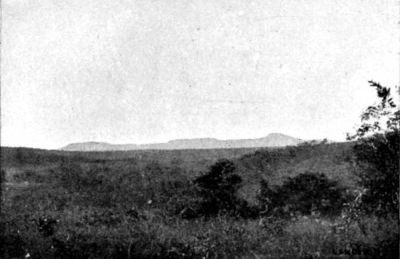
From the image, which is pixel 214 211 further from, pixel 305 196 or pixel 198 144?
pixel 198 144

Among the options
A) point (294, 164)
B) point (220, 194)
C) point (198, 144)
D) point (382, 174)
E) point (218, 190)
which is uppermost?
point (198, 144)

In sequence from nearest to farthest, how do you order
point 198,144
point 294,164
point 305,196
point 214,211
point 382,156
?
1. point 382,156
2. point 214,211
3. point 305,196
4. point 294,164
5. point 198,144

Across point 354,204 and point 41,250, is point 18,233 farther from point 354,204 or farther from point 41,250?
point 354,204

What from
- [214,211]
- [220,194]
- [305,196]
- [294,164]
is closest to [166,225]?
[214,211]

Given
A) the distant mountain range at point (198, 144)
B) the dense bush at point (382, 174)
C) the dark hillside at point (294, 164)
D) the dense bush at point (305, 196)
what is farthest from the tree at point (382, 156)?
the distant mountain range at point (198, 144)

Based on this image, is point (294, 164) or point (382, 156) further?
point (294, 164)

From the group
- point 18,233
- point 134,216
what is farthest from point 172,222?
point 18,233
